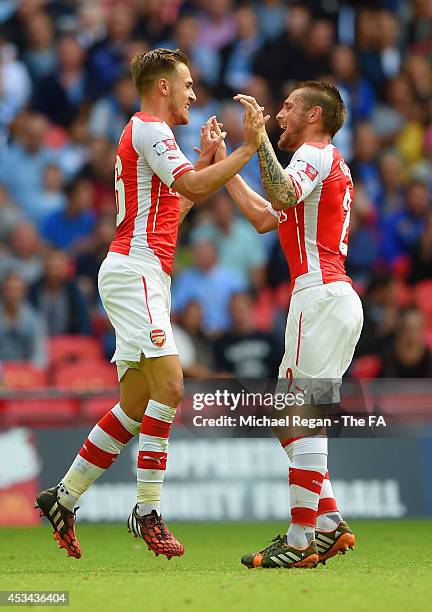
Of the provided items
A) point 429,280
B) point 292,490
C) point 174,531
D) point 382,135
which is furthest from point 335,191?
point 382,135

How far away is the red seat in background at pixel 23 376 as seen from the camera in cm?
1172

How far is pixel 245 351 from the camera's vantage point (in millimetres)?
12023

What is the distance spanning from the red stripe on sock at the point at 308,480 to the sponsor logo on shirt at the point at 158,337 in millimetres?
949

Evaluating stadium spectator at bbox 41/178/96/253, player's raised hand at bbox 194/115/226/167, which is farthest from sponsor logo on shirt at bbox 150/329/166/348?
stadium spectator at bbox 41/178/96/253

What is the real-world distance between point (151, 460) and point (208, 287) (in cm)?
678

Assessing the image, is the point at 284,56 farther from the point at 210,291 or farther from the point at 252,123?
the point at 252,123

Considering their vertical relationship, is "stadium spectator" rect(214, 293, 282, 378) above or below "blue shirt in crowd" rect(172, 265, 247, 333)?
below

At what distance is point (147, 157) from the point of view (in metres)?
6.51

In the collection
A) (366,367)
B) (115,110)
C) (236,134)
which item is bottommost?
(366,367)

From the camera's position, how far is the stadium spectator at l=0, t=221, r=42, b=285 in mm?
13281

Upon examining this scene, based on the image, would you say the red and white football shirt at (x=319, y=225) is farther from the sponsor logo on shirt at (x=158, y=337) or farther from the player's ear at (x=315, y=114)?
the sponsor logo on shirt at (x=158, y=337)

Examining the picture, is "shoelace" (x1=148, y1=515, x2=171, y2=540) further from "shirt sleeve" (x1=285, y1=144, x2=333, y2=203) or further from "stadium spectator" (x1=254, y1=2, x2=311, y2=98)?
"stadium spectator" (x1=254, y1=2, x2=311, y2=98)

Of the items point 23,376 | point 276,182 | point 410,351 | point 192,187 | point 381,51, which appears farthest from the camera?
point 381,51

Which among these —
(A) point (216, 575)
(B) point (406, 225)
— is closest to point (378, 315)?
(B) point (406, 225)
